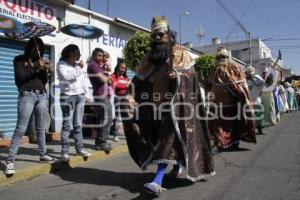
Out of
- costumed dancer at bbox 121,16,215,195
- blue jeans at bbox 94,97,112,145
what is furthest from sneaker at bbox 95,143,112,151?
costumed dancer at bbox 121,16,215,195

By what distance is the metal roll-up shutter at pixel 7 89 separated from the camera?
9.49 m

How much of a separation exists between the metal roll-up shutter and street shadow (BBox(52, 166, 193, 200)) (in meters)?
3.29

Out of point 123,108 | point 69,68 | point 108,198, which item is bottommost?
point 108,198

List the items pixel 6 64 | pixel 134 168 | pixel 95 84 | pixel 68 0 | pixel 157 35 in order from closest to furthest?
1. pixel 157 35
2. pixel 134 168
3. pixel 95 84
4. pixel 6 64
5. pixel 68 0

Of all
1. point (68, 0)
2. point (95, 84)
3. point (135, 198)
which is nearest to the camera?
point (135, 198)

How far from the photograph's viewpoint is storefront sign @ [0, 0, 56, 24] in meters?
9.38

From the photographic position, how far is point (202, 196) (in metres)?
5.05

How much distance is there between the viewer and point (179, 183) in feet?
18.7

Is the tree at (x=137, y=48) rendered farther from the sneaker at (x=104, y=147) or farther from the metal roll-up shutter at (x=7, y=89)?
the sneaker at (x=104, y=147)

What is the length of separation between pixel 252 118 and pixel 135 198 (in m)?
4.28

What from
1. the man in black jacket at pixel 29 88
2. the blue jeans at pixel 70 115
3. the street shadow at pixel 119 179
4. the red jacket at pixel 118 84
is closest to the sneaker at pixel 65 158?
the blue jeans at pixel 70 115

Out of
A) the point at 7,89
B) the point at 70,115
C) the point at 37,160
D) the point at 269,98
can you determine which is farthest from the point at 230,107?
the point at 269,98

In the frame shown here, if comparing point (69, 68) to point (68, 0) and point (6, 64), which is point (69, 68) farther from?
point (68, 0)

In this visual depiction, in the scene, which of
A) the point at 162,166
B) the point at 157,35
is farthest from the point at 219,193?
the point at 157,35
